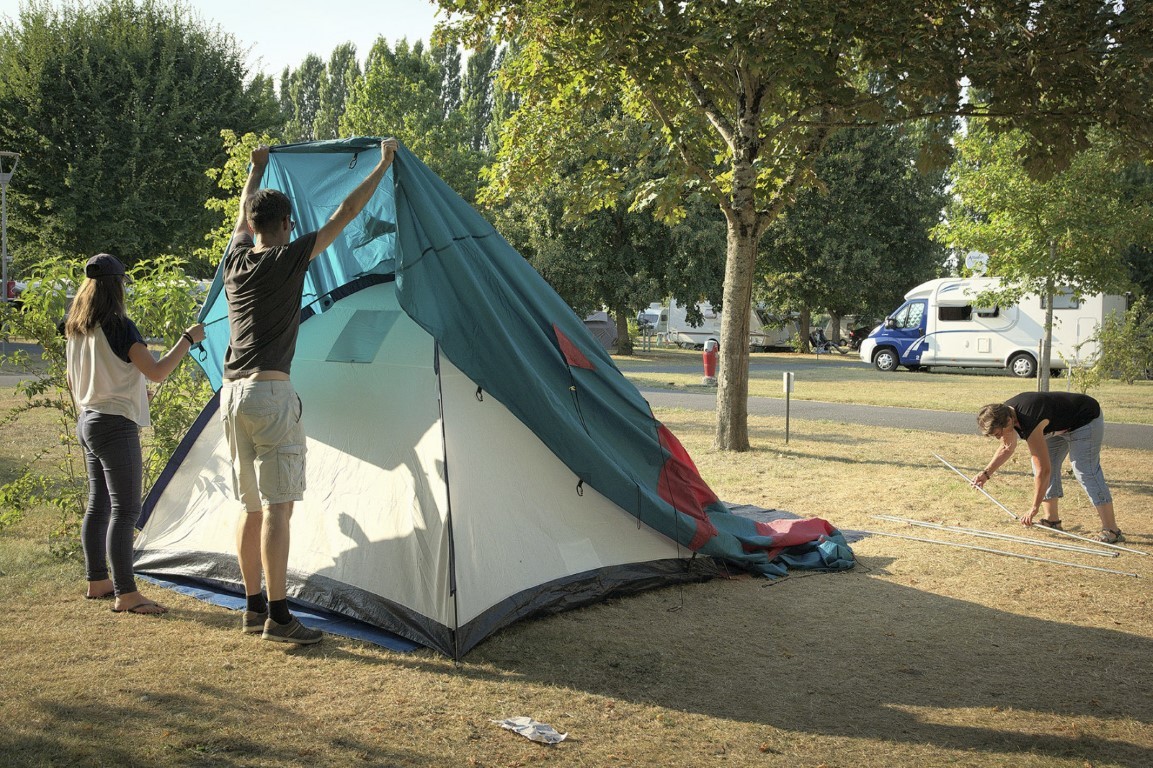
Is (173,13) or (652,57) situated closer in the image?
(652,57)

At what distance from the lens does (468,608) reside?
177 inches

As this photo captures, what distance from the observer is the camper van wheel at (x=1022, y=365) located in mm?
26391

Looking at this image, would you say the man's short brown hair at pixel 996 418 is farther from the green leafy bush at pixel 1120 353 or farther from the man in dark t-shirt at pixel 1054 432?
the green leafy bush at pixel 1120 353

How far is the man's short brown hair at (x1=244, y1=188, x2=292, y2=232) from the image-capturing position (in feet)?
14.1

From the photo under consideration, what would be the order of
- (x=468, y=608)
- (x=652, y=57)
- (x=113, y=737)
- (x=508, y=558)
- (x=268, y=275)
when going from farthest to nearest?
(x=652, y=57) < (x=508, y=558) < (x=468, y=608) < (x=268, y=275) < (x=113, y=737)

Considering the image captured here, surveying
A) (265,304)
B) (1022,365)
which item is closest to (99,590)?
(265,304)

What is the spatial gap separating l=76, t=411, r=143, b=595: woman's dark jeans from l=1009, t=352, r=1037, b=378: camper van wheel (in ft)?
85.1

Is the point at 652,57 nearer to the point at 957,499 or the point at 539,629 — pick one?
the point at 957,499

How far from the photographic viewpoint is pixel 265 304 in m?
4.23

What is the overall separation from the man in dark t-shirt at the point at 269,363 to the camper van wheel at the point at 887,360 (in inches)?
1065

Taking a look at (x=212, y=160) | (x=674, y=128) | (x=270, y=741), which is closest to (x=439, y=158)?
(x=212, y=160)

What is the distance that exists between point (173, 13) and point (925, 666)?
3448cm

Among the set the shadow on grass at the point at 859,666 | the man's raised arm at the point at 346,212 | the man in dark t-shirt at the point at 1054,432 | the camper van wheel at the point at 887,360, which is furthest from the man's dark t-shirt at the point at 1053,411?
the camper van wheel at the point at 887,360

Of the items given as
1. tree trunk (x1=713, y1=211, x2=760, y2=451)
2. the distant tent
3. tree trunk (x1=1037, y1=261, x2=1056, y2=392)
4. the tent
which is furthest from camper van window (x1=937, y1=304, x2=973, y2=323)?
the tent
